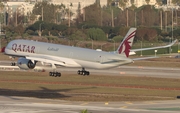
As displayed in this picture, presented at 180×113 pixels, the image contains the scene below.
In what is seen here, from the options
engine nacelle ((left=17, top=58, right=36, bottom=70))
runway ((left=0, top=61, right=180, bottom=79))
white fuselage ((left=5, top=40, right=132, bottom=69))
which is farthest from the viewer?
runway ((left=0, top=61, right=180, bottom=79))

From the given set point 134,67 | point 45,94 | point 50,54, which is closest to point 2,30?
point 134,67

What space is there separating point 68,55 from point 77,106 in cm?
3190

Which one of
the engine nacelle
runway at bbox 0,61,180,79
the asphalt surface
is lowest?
runway at bbox 0,61,180,79

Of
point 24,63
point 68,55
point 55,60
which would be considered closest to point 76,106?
point 24,63

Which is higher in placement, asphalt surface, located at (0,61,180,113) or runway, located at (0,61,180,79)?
asphalt surface, located at (0,61,180,113)

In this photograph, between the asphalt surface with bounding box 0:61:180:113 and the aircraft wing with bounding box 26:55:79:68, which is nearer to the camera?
the asphalt surface with bounding box 0:61:180:113

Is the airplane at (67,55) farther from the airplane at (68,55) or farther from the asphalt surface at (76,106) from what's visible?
the asphalt surface at (76,106)

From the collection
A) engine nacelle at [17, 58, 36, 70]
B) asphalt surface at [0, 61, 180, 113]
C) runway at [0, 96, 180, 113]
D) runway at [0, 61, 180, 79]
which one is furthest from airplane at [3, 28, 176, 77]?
runway at [0, 96, 180, 113]

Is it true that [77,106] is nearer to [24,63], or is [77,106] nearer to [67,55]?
[24,63]

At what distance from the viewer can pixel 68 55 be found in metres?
85.8

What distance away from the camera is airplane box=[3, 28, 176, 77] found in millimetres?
80562

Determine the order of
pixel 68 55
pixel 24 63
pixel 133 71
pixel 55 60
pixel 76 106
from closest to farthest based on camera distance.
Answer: pixel 76 106
pixel 24 63
pixel 68 55
pixel 55 60
pixel 133 71

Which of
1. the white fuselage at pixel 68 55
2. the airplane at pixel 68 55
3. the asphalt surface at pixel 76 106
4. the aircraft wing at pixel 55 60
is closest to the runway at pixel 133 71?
the airplane at pixel 68 55

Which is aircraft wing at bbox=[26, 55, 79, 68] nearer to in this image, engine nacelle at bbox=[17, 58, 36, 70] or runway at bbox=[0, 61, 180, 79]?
engine nacelle at bbox=[17, 58, 36, 70]
